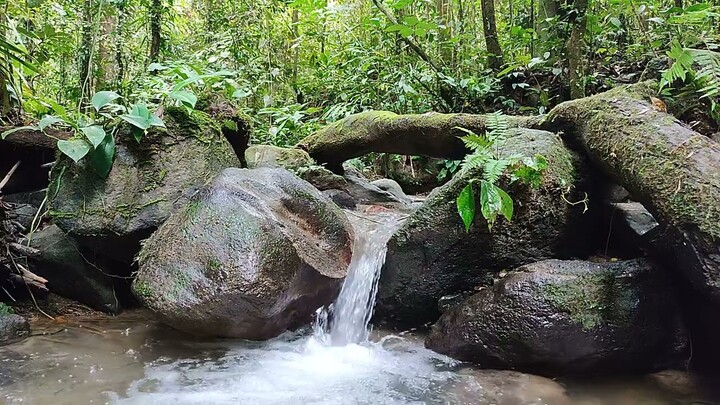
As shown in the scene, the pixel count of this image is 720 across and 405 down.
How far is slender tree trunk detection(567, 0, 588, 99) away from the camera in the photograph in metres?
5.88

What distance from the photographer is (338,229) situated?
164 inches

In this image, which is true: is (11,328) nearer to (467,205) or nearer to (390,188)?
(467,205)

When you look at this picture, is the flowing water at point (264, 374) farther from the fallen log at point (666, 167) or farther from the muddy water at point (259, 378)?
the fallen log at point (666, 167)

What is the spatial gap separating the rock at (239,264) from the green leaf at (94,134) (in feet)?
2.65

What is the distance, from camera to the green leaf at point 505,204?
3.25m

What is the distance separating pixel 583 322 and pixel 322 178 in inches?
150

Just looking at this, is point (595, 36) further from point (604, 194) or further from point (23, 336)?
point (23, 336)

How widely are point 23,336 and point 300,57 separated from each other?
8.09 meters

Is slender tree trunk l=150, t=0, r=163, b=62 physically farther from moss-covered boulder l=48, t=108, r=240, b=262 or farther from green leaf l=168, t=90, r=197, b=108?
green leaf l=168, t=90, r=197, b=108

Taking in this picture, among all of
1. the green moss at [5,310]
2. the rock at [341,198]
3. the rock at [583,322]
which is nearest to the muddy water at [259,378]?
the rock at [583,322]

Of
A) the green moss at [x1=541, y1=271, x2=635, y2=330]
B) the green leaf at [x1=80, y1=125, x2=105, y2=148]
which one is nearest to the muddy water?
the green moss at [x1=541, y1=271, x2=635, y2=330]

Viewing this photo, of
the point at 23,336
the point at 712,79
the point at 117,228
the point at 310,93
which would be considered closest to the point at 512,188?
the point at 712,79

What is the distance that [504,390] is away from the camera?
2.92 m

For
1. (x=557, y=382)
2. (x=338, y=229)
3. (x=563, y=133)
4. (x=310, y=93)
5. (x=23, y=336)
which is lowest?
(x=557, y=382)
